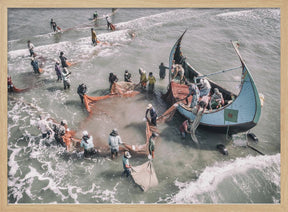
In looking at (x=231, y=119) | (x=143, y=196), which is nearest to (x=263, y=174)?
(x=231, y=119)

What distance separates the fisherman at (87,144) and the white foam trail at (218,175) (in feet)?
13.7

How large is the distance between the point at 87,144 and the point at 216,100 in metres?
7.19

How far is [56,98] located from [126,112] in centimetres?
509

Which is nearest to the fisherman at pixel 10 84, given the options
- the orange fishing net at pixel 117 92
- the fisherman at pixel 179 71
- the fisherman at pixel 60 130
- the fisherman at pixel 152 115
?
the orange fishing net at pixel 117 92

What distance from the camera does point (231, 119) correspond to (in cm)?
1044

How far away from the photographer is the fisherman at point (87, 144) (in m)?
9.37

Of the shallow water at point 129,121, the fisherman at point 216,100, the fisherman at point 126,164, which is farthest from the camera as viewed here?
the fisherman at point 216,100

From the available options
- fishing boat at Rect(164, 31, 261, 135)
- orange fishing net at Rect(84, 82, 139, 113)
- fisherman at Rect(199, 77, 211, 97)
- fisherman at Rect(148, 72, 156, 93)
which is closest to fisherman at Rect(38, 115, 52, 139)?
orange fishing net at Rect(84, 82, 139, 113)

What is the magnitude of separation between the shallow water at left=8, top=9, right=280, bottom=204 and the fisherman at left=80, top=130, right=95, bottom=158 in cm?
51

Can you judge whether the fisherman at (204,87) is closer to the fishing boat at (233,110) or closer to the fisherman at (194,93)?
the fisherman at (194,93)

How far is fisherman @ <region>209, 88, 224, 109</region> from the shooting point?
1177 cm

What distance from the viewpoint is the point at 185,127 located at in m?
11.0

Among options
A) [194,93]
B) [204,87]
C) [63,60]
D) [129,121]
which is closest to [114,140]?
[129,121]

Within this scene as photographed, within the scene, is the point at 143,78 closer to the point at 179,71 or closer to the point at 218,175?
the point at 179,71
